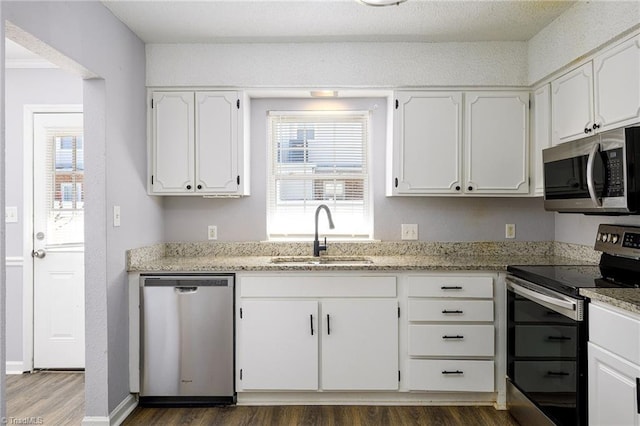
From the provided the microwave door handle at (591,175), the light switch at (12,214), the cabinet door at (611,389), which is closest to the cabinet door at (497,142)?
the microwave door handle at (591,175)

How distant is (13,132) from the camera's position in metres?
3.40

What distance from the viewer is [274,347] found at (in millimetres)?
2754

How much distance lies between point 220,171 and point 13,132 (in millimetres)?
1740

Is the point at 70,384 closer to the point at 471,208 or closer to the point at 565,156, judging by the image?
the point at 471,208

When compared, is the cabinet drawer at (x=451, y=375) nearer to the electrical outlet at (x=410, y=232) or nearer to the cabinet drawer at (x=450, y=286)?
the cabinet drawer at (x=450, y=286)

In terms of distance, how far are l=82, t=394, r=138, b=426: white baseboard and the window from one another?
1458 millimetres

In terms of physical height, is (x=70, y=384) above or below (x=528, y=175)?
below

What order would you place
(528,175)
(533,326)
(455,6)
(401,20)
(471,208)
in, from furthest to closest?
1. (471,208)
2. (528,175)
3. (401,20)
4. (455,6)
5. (533,326)

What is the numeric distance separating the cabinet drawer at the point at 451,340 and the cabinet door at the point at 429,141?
930 millimetres

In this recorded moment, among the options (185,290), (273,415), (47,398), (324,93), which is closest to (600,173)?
(324,93)

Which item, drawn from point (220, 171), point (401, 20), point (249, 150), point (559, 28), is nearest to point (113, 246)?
point (220, 171)

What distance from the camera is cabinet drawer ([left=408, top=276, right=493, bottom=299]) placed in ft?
8.91

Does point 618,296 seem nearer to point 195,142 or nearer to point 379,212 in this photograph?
point 379,212

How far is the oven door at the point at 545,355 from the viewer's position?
193 cm
